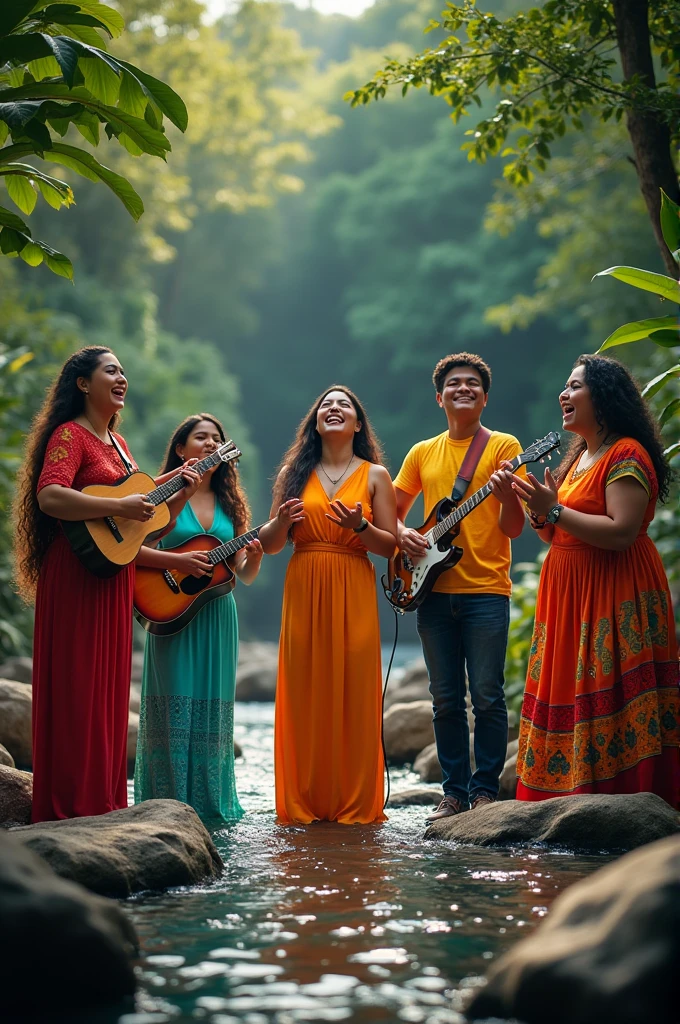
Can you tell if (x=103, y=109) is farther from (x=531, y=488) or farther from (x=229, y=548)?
(x=531, y=488)

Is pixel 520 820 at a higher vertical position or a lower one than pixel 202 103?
lower

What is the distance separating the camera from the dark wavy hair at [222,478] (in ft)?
20.6

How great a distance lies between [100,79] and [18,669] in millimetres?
7643

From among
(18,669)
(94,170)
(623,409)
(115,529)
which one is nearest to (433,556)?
(623,409)

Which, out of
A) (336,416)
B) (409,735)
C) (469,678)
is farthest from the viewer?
(409,735)

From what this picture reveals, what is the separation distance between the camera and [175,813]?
457 cm

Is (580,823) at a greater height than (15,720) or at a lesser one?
lesser

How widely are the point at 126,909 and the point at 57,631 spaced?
1.48 metres

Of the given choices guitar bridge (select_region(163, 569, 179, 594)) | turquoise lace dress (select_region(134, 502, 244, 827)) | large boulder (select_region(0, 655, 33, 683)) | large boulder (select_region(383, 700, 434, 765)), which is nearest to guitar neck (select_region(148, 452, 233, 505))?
turquoise lace dress (select_region(134, 502, 244, 827))

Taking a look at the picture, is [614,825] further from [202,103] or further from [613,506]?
[202,103]

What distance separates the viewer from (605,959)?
2625mm

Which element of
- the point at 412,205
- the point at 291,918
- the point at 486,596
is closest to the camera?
the point at 291,918

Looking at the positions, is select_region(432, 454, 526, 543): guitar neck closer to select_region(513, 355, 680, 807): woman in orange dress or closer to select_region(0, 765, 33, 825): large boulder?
select_region(513, 355, 680, 807): woman in orange dress

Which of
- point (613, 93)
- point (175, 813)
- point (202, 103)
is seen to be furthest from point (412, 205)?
point (175, 813)
